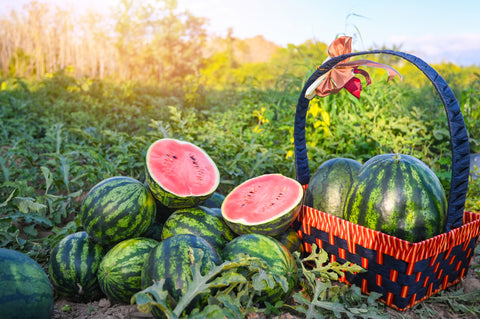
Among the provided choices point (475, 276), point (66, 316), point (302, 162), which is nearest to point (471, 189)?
point (475, 276)

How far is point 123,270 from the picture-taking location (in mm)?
1750

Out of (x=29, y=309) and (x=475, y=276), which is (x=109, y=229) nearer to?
(x=29, y=309)

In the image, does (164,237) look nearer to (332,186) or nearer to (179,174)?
(179,174)

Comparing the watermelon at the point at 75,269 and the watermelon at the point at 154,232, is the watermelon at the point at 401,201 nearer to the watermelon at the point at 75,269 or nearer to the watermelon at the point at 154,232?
the watermelon at the point at 154,232

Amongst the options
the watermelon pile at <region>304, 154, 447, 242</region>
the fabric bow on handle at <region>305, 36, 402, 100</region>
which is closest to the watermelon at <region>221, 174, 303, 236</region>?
the watermelon pile at <region>304, 154, 447, 242</region>

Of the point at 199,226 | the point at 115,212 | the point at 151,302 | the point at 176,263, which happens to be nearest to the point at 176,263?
the point at 176,263

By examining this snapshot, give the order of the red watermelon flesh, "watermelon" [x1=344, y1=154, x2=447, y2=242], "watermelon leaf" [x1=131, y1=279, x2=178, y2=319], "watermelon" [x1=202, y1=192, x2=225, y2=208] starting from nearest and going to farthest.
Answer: "watermelon leaf" [x1=131, y1=279, x2=178, y2=319] → "watermelon" [x1=344, y1=154, x2=447, y2=242] → the red watermelon flesh → "watermelon" [x1=202, y1=192, x2=225, y2=208]

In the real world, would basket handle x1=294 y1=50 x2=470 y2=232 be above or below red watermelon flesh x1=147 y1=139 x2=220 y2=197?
above

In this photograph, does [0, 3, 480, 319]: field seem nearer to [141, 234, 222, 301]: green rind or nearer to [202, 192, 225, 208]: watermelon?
[141, 234, 222, 301]: green rind

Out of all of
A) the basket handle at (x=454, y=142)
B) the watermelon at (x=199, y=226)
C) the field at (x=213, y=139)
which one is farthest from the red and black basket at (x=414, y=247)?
the watermelon at (x=199, y=226)

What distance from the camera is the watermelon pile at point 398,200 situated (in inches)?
71.4

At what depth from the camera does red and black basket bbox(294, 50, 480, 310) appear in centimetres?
166

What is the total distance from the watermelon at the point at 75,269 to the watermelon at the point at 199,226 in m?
0.41

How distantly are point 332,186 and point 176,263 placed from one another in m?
1.12
